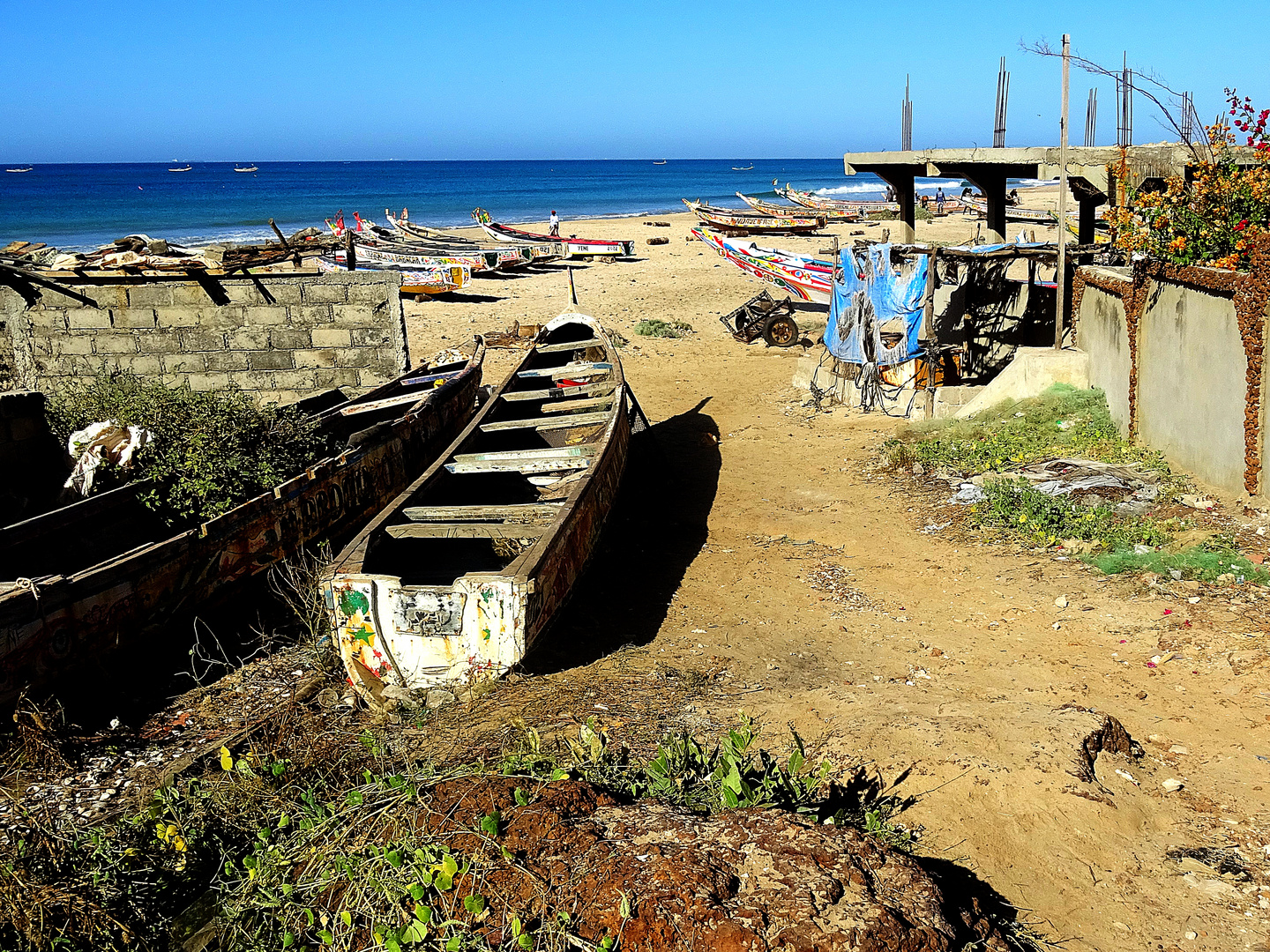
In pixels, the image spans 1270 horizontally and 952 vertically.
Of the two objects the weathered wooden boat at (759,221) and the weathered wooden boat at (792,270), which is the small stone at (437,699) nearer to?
the weathered wooden boat at (792,270)

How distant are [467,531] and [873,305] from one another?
26.7ft

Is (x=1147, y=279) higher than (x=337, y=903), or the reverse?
(x=1147, y=279)

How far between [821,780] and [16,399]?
766 centimetres

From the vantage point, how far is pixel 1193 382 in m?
8.29

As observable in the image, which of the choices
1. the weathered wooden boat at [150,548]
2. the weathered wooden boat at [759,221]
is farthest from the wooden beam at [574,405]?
the weathered wooden boat at [759,221]

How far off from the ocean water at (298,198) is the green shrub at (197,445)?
39731 millimetres

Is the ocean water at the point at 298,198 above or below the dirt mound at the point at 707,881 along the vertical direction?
above

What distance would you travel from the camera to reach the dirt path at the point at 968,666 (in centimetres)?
407

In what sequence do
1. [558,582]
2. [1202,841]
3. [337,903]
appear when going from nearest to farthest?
[337,903], [1202,841], [558,582]

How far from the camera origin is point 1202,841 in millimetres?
4227

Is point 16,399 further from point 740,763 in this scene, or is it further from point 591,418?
point 740,763

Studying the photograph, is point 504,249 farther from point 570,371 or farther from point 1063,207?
point 1063,207

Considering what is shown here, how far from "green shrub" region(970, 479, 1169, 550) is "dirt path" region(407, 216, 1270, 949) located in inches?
14.5

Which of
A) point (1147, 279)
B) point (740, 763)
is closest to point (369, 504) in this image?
point (740, 763)
